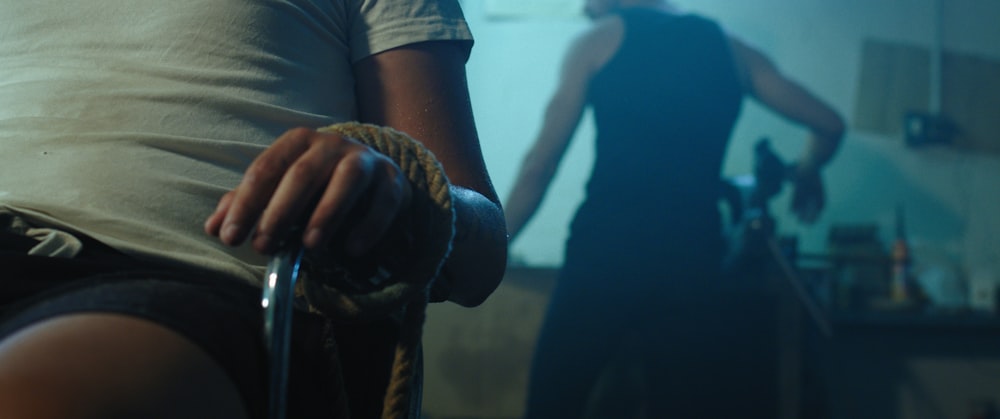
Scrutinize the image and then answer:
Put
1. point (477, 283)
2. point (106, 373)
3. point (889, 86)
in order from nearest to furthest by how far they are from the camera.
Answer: point (106, 373) → point (477, 283) → point (889, 86)

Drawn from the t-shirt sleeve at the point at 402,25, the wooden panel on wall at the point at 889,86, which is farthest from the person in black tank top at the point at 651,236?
the t-shirt sleeve at the point at 402,25

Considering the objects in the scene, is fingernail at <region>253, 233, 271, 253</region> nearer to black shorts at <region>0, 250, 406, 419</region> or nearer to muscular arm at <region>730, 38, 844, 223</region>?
black shorts at <region>0, 250, 406, 419</region>

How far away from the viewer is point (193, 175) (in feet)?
2.26

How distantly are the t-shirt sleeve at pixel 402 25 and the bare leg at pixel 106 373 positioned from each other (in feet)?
1.34

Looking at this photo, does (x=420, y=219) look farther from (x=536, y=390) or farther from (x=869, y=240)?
(x=869, y=240)

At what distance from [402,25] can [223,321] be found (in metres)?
0.38

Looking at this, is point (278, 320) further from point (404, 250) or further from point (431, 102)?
point (431, 102)

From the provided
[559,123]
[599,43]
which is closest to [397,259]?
[559,123]

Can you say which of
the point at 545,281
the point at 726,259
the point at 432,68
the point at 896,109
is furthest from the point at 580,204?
the point at 432,68

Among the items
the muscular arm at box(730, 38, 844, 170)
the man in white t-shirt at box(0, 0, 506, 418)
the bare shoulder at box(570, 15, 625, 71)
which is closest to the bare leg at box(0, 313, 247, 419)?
the man in white t-shirt at box(0, 0, 506, 418)

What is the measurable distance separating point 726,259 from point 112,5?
223cm

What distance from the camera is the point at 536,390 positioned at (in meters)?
2.65

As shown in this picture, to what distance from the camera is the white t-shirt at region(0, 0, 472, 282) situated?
67 cm

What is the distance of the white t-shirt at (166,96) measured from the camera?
67 cm
